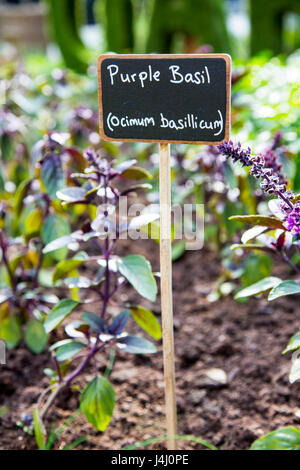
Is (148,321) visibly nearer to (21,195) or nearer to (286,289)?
(286,289)

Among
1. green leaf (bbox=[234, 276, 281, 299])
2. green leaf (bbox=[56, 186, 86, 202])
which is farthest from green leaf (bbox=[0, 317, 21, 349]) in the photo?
green leaf (bbox=[234, 276, 281, 299])

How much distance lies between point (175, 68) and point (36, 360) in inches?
41.1

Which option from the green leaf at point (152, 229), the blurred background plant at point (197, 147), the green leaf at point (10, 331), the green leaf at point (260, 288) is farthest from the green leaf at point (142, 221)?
the green leaf at point (10, 331)

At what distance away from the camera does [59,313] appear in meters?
1.29

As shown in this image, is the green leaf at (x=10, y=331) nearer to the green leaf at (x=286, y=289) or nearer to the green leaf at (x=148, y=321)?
the green leaf at (x=148, y=321)

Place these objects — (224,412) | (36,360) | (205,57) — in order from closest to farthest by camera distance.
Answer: (205,57) → (224,412) → (36,360)

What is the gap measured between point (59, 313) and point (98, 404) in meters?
0.23

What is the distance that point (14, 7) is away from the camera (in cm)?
888

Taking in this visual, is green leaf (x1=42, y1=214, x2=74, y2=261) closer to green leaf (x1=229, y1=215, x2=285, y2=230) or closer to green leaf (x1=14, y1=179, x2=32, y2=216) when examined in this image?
green leaf (x1=14, y1=179, x2=32, y2=216)

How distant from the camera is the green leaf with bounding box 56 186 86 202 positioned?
4.15 ft

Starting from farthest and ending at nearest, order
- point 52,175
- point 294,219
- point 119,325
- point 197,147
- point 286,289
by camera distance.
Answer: point 197,147
point 52,175
point 119,325
point 286,289
point 294,219

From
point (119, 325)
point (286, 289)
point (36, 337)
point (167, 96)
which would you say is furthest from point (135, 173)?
point (36, 337)
